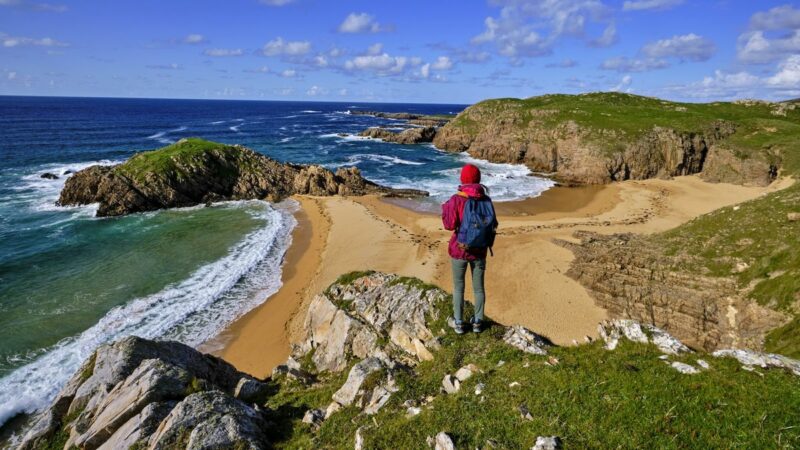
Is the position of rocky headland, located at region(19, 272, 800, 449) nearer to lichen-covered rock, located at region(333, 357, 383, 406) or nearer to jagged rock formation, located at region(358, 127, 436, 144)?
lichen-covered rock, located at region(333, 357, 383, 406)

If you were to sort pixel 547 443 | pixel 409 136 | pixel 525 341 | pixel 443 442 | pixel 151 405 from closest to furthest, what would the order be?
pixel 547 443 < pixel 443 442 < pixel 151 405 < pixel 525 341 < pixel 409 136

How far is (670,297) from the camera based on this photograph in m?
20.5

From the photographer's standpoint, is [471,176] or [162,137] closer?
[471,176]

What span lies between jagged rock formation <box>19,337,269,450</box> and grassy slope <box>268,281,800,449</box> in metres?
1.27

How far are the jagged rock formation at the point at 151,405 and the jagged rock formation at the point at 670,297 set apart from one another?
18361 mm

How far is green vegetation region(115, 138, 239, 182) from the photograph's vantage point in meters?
46.6

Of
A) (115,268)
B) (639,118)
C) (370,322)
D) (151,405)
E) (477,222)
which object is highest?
(639,118)

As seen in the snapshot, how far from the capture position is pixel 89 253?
3183cm

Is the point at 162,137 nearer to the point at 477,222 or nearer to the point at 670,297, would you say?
the point at 670,297

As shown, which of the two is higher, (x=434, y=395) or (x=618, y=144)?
(x=618, y=144)

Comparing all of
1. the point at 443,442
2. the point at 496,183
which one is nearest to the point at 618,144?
the point at 496,183

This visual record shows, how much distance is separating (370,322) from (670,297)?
1593 cm

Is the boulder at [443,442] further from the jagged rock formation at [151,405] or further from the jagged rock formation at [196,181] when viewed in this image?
the jagged rock formation at [196,181]

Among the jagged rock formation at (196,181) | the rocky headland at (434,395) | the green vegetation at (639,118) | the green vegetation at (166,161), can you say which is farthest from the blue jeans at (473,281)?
the green vegetation at (639,118)
